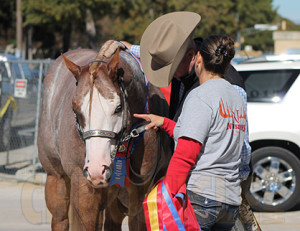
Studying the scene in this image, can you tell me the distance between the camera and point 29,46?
44.4m

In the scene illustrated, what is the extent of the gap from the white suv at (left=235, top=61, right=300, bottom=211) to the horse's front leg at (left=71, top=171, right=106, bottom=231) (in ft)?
12.3

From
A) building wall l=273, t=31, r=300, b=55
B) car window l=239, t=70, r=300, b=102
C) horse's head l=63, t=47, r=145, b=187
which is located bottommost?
building wall l=273, t=31, r=300, b=55

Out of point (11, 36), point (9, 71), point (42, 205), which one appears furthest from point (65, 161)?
point (11, 36)

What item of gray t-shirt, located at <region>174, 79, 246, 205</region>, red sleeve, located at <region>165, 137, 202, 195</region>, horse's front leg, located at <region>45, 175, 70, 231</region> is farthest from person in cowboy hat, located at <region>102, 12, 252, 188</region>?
horse's front leg, located at <region>45, 175, 70, 231</region>

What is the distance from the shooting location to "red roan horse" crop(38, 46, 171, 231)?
3463 millimetres

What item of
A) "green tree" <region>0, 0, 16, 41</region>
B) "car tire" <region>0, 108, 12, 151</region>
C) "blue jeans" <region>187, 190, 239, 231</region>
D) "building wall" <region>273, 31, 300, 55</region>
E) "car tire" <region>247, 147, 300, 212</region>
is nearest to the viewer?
"blue jeans" <region>187, 190, 239, 231</region>

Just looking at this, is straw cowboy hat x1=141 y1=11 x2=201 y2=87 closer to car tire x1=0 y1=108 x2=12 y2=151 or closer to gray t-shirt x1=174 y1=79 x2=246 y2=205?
gray t-shirt x1=174 y1=79 x2=246 y2=205

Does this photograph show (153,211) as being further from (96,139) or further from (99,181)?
(96,139)

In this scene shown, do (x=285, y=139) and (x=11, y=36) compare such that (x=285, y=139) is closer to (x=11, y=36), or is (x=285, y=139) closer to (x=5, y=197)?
(x=5, y=197)

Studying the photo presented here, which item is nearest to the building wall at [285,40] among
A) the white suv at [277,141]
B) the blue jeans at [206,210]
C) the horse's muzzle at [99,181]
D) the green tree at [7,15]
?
the green tree at [7,15]

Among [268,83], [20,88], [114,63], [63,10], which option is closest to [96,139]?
[114,63]

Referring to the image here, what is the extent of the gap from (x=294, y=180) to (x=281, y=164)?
0.27 m

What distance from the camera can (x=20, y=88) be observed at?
9.24 metres

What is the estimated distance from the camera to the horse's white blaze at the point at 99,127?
331cm
